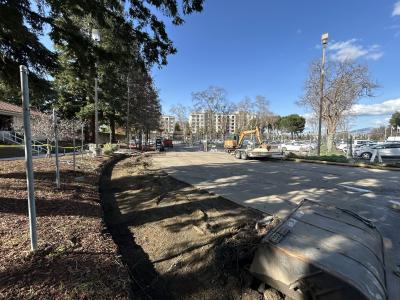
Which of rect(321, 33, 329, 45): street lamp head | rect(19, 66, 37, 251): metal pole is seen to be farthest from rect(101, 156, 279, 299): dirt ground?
rect(321, 33, 329, 45): street lamp head

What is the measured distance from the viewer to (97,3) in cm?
633

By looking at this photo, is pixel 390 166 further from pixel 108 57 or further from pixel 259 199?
pixel 108 57

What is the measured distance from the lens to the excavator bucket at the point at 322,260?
2.26m

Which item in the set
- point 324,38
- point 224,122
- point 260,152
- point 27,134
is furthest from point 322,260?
point 224,122

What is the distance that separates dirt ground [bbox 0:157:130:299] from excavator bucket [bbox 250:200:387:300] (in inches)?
64.9

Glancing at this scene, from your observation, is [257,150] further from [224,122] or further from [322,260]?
[224,122]

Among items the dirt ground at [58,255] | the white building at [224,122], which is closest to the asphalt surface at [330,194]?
the dirt ground at [58,255]

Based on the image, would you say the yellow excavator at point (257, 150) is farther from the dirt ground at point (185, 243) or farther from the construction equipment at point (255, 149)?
the dirt ground at point (185, 243)

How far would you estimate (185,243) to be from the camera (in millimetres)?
4312

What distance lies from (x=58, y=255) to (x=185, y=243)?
189 cm

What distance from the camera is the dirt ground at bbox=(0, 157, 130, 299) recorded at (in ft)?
8.65

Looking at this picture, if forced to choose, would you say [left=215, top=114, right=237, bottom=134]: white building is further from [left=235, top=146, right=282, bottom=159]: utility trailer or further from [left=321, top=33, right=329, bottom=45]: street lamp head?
[left=321, top=33, right=329, bottom=45]: street lamp head

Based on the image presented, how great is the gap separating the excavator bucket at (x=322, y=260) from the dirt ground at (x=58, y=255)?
5.41ft

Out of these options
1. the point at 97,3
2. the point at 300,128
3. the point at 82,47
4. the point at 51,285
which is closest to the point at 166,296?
the point at 51,285
